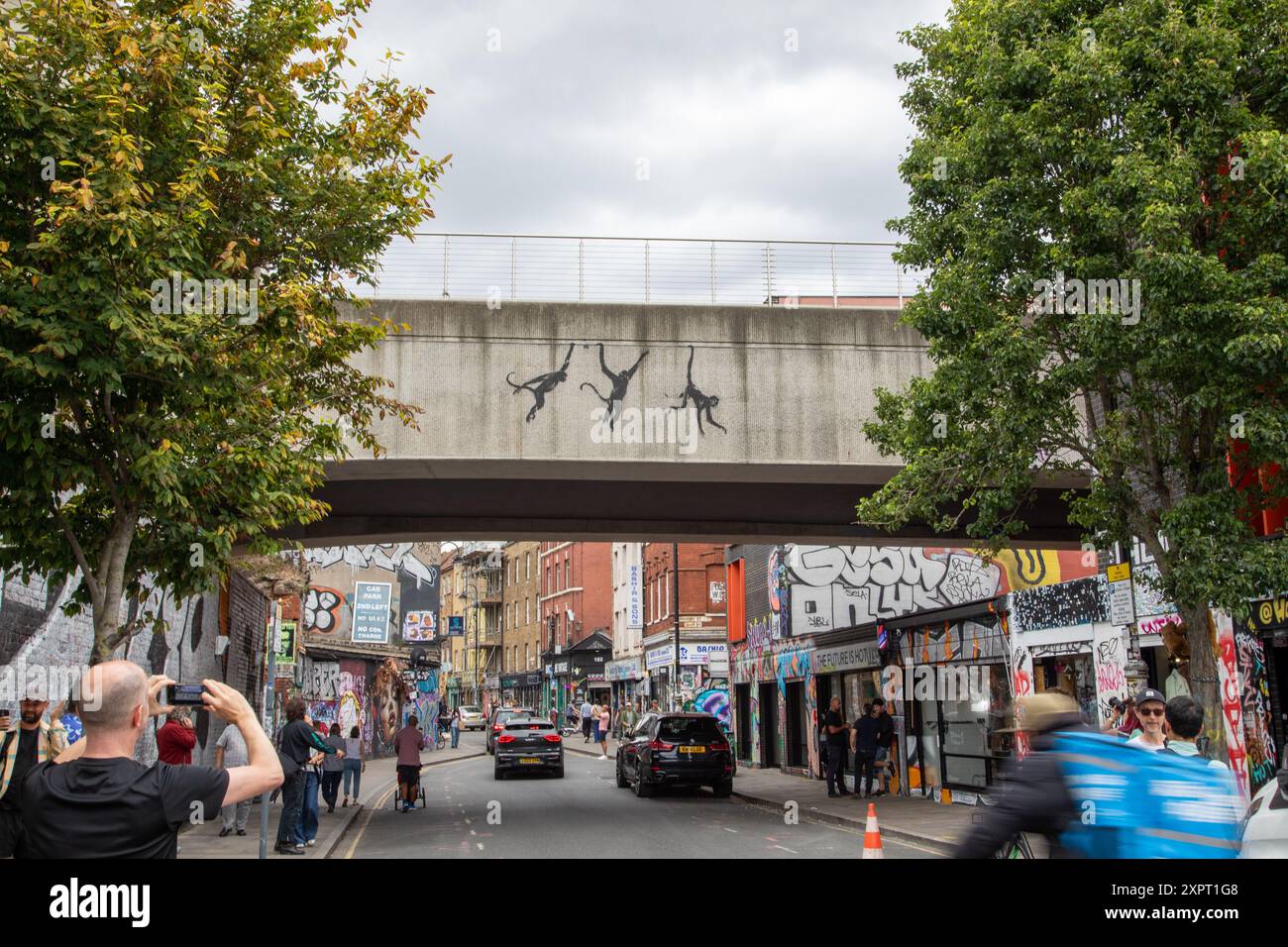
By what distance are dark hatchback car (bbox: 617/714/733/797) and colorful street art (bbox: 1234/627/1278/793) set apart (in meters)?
12.0

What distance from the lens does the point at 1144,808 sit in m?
4.14

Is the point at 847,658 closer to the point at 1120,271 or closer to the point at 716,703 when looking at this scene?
the point at 716,703

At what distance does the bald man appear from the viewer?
330cm

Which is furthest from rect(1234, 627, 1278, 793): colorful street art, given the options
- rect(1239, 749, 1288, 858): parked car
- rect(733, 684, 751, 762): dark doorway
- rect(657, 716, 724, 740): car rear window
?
rect(733, 684, 751, 762): dark doorway

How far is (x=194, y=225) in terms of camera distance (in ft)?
29.6

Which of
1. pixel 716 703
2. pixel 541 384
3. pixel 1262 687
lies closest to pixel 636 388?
pixel 541 384

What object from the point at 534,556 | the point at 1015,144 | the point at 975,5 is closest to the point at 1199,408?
the point at 1015,144

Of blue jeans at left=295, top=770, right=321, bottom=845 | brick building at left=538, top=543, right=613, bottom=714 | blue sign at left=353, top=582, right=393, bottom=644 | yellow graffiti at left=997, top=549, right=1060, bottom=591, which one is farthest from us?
brick building at left=538, top=543, right=613, bottom=714

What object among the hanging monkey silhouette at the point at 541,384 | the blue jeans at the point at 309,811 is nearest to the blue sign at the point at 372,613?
the blue jeans at the point at 309,811

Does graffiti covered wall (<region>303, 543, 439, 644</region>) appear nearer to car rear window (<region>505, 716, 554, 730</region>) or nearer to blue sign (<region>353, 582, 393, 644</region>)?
blue sign (<region>353, 582, 393, 644</region>)

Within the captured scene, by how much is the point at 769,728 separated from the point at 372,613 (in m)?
15.4

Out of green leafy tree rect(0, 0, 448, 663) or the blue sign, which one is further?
the blue sign

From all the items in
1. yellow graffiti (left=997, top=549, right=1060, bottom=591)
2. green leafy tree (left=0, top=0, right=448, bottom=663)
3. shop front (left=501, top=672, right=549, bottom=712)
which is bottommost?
shop front (left=501, top=672, right=549, bottom=712)

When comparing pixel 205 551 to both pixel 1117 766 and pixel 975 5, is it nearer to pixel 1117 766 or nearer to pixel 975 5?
pixel 1117 766
